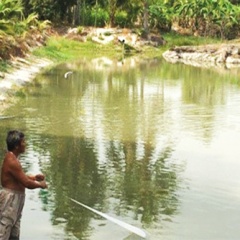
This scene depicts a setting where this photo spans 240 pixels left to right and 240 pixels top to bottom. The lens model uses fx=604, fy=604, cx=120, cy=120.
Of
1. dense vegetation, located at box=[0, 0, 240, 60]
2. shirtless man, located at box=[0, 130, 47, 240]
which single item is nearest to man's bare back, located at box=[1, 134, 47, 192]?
shirtless man, located at box=[0, 130, 47, 240]

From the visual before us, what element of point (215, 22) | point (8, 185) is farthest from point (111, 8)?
point (8, 185)

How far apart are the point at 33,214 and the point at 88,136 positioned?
5.97 meters

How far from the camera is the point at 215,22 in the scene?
59.8 metres

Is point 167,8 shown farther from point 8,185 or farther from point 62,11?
point 8,185

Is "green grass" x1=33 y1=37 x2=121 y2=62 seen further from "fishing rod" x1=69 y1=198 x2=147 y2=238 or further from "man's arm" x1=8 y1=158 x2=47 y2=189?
"man's arm" x1=8 y1=158 x2=47 y2=189

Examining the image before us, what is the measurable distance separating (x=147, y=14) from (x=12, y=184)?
49584mm

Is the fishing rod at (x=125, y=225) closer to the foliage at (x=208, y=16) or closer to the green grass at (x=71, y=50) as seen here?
the green grass at (x=71, y=50)

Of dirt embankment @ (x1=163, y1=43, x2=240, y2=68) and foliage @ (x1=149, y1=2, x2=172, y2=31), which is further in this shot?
foliage @ (x1=149, y1=2, x2=172, y2=31)

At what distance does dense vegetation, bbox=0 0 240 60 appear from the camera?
5359cm

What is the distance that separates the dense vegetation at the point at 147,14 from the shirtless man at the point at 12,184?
42415 mm

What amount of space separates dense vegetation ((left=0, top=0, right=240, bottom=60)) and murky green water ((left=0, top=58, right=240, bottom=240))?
96.1 feet

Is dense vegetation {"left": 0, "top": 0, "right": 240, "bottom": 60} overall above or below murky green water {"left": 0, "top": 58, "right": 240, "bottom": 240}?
above

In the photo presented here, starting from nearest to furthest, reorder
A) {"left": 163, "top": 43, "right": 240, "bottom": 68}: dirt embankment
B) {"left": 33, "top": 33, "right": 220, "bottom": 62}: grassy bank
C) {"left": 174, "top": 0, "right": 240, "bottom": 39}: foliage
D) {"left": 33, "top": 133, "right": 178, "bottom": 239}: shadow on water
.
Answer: {"left": 33, "top": 133, "right": 178, "bottom": 239}: shadow on water
{"left": 33, "top": 33, "right": 220, "bottom": 62}: grassy bank
{"left": 163, "top": 43, "right": 240, "bottom": 68}: dirt embankment
{"left": 174, "top": 0, "right": 240, "bottom": 39}: foliage

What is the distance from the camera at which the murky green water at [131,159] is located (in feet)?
27.3
